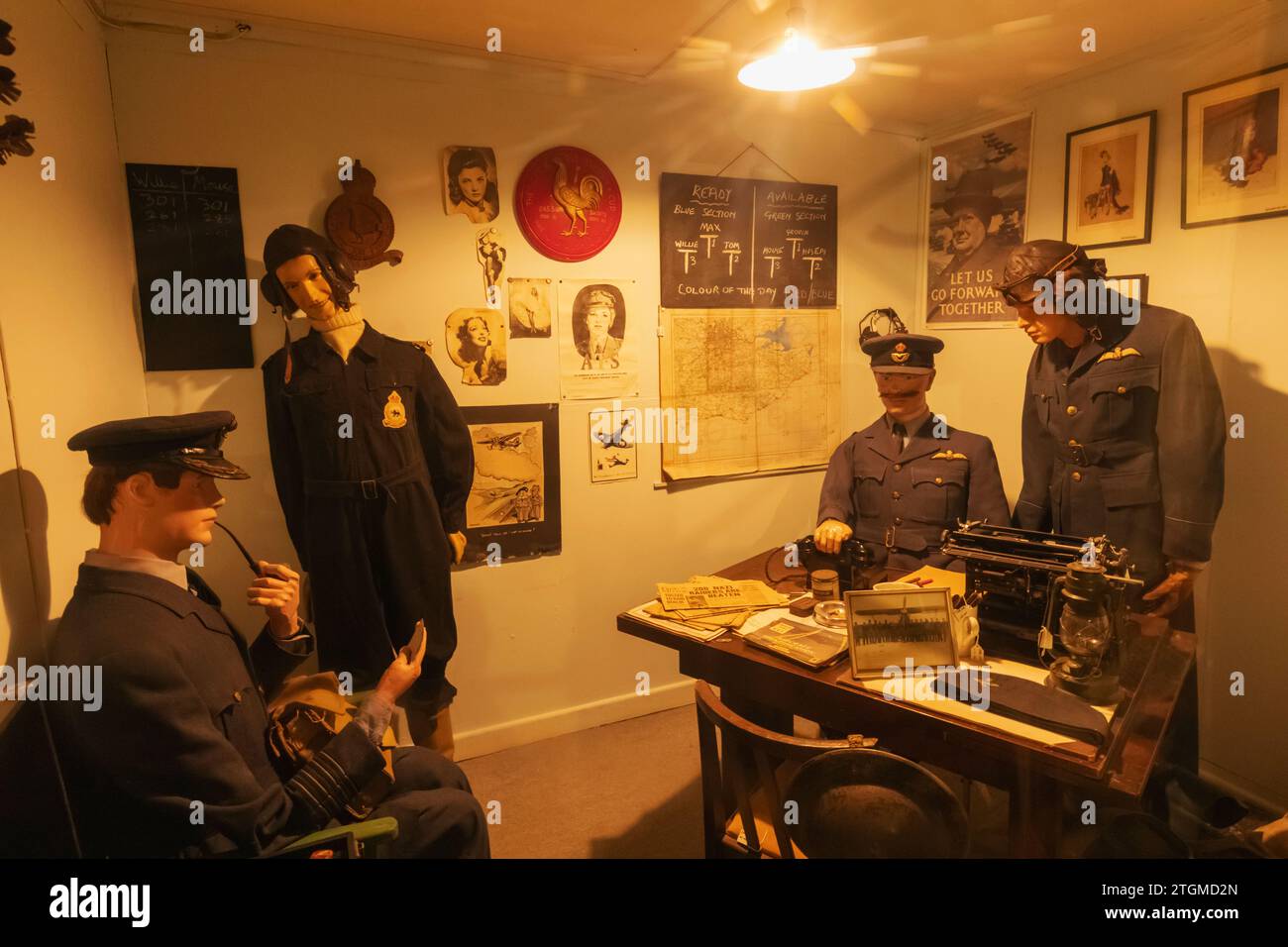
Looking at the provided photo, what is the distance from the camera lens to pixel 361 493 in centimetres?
239

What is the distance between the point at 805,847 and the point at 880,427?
1.71 meters

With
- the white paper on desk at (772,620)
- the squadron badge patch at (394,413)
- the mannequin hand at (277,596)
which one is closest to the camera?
the mannequin hand at (277,596)

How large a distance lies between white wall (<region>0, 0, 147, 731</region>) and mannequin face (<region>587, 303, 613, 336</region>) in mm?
1652

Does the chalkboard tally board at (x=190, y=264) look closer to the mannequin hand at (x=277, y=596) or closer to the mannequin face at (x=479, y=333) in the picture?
the mannequin face at (x=479, y=333)

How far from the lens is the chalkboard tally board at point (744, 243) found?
325cm

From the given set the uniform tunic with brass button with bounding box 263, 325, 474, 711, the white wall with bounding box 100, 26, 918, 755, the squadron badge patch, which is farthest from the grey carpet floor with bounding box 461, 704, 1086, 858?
Result: the squadron badge patch

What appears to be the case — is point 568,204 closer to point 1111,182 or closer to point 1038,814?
point 1111,182

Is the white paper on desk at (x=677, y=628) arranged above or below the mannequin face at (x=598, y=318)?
below

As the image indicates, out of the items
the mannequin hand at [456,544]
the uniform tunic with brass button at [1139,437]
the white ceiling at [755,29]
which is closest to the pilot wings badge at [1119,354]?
the uniform tunic with brass button at [1139,437]

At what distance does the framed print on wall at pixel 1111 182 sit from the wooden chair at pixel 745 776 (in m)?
2.55

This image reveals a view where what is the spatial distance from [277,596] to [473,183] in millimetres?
1766

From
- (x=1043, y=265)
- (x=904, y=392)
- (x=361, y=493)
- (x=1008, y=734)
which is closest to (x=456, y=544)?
(x=361, y=493)

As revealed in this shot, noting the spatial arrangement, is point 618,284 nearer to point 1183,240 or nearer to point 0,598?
point 1183,240
